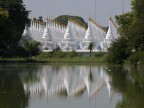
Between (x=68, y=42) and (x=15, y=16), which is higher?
(x=15, y=16)

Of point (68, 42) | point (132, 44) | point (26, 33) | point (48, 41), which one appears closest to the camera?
point (132, 44)

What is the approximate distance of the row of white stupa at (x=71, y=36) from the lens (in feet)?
296

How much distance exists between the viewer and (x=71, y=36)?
307 ft

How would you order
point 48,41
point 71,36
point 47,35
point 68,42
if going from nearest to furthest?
1. point 48,41
2. point 68,42
3. point 47,35
4. point 71,36

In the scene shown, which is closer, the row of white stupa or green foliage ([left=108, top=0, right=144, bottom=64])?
green foliage ([left=108, top=0, right=144, bottom=64])

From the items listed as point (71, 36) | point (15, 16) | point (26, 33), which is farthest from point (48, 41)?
point (15, 16)

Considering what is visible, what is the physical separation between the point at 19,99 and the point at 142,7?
34.4 meters

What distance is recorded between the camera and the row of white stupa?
90325 mm

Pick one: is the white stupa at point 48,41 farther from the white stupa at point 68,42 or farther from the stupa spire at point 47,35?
the white stupa at point 68,42

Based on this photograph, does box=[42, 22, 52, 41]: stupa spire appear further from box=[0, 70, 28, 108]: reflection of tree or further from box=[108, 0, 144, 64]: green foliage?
box=[0, 70, 28, 108]: reflection of tree

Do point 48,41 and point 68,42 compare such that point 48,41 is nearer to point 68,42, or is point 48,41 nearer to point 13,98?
point 68,42

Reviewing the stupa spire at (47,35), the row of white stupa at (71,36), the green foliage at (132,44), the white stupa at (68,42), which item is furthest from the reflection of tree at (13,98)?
the stupa spire at (47,35)

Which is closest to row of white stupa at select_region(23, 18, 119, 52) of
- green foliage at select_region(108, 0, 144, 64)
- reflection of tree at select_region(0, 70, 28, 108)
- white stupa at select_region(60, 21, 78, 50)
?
white stupa at select_region(60, 21, 78, 50)

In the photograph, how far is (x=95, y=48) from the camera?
3600 inches
